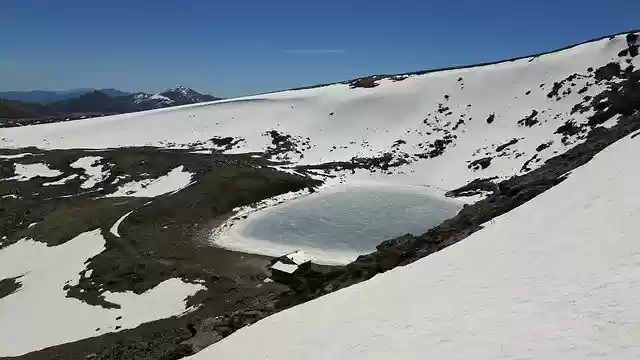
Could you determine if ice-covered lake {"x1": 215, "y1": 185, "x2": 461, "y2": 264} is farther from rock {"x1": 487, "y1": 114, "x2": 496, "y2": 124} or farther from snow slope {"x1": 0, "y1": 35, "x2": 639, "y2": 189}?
rock {"x1": 487, "y1": 114, "x2": 496, "y2": 124}

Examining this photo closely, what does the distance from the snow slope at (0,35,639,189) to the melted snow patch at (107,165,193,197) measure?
20.7 m

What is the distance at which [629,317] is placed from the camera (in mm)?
6992

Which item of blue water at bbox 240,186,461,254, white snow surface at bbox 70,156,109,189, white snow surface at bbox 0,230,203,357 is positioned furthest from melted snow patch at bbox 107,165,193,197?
white snow surface at bbox 0,230,203,357

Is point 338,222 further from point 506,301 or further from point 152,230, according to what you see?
point 506,301

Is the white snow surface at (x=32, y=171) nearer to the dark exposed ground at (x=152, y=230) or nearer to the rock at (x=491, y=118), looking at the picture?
the dark exposed ground at (x=152, y=230)

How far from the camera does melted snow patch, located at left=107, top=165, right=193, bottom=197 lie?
4965 centimetres

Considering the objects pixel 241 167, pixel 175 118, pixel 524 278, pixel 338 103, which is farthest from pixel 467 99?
pixel 524 278

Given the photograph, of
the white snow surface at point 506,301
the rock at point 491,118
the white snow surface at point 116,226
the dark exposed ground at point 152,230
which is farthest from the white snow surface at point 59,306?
the rock at point 491,118

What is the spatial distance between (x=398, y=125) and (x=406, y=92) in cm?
1085

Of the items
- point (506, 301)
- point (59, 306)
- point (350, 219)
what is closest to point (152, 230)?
point (59, 306)

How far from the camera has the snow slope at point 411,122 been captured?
58.2 metres

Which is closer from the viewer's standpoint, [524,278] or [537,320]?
[537,320]

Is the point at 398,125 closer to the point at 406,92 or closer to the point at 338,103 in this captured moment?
the point at 406,92

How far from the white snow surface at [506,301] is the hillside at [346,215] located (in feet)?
0.19
